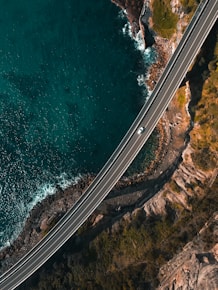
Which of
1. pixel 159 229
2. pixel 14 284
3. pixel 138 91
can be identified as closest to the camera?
pixel 159 229

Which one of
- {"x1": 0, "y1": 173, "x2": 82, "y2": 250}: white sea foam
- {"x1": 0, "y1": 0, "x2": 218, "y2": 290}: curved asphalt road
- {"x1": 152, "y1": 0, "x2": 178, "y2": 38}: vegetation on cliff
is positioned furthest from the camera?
{"x1": 0, "y1": 173, "x2": 82, "y2": 250}: white sea foam

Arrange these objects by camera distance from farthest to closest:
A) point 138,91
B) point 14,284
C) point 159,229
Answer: point 138,91, point 14,284, point 159,229

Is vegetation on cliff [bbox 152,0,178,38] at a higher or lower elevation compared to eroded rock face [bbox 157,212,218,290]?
higher

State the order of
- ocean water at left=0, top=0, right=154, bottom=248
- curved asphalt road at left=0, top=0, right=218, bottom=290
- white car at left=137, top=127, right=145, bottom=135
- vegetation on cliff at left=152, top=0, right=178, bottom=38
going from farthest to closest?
ocean water at left=0, top=0, right=154, bottom=248 < vegetation on cliff at left=152, top=0, right=178, bottom=38 < white car at left=137, top=127, right=145, bottom=135 < curved asphalt road at left=0, top=0, right=218, bottom=290

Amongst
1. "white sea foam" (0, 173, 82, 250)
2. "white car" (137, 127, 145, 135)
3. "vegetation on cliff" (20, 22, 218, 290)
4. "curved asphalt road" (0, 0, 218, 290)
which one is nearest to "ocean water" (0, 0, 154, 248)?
"white sea foam" (0, 173, 82, 250)

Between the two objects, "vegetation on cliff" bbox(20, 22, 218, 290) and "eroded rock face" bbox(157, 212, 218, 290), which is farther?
"vegetation on cliff" bbox(20, 22, 218, 290)

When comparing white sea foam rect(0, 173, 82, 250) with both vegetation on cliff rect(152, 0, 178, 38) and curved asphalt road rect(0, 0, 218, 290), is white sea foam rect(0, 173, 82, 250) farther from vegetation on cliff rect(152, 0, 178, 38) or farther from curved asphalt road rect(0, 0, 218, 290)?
vegetation on cliff rect(152, 0, 178, 38)

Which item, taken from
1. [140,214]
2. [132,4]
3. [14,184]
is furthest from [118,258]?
[132,4]

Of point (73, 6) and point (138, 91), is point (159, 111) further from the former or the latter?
point (73, 6)
